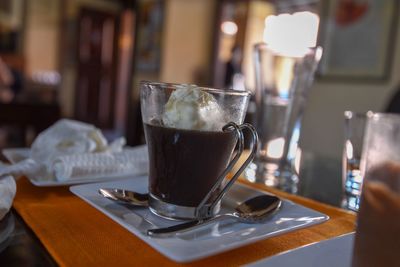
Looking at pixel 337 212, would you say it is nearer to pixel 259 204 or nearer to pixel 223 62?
pixel 259 204

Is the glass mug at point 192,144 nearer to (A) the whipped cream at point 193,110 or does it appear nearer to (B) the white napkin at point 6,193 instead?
(A) the whipped cream at point 193,110

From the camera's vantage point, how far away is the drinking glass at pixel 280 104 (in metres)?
0.76

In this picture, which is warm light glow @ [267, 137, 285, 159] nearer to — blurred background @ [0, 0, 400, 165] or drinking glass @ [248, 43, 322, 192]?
drinking glass @ [248, 43, 322, 192]

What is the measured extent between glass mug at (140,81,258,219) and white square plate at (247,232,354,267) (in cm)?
11

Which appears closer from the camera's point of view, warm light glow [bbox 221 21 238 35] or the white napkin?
the white napkin

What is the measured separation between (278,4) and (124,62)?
3274mm

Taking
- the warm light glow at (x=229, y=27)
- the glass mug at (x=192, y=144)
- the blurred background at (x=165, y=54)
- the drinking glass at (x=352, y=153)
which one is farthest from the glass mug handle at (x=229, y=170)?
the warm light glow at (x=229, y=27)

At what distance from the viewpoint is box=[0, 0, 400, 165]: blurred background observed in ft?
6.81

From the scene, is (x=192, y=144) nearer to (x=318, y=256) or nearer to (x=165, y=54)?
(x=318, y=256)

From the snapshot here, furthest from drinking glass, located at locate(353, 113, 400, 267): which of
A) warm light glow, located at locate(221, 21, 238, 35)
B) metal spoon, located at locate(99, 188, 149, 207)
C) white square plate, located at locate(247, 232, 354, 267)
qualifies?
warm light glow, located at locate(221, 21, 238, 35)

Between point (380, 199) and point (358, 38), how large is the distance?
210 centimetres

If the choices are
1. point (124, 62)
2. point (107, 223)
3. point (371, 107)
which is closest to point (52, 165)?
point (107, 223)

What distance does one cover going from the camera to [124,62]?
5.54m

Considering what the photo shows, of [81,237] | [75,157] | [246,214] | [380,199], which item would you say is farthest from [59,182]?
[380,199]
